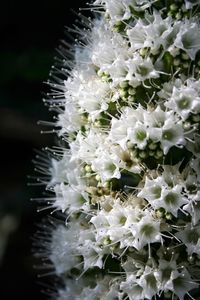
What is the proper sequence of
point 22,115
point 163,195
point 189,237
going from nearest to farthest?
1. point 163,195
2. point 189,237
3. point 22,115

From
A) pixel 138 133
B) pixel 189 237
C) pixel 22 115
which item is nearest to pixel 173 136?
pixel 138 133

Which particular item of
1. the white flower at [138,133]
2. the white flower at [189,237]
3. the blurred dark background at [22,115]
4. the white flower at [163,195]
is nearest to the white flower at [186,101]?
the white flower at [138,133]

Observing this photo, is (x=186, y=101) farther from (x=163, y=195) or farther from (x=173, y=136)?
(x=163, y=195)

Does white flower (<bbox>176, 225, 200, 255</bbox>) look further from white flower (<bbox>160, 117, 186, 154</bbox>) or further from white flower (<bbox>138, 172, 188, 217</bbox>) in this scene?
white flower (<bbox>160, 117, 186, 154</bbox>)

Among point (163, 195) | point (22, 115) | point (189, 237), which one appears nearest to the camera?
point (163, 195)

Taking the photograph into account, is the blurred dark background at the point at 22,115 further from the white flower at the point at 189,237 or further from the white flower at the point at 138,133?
the white flower at the point at 189,237
